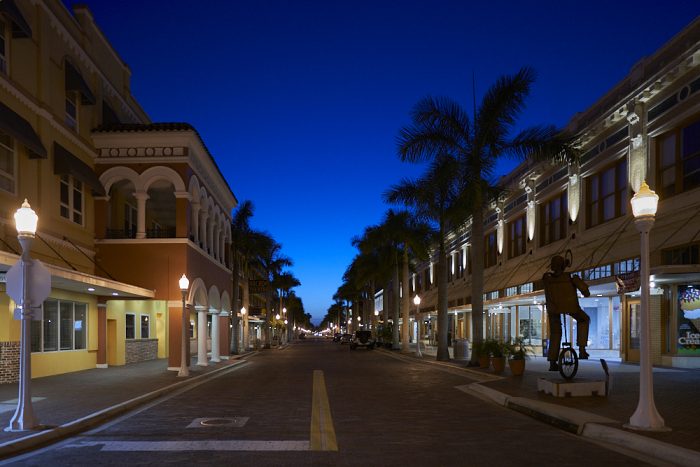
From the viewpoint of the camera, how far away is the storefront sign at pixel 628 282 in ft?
75.8

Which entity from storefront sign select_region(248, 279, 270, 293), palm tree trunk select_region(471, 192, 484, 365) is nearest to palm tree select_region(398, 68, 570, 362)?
palm tree trunk select_region(471, 192, 484, 365)

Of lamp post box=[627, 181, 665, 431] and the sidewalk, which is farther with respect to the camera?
lamp post box=[627, 181, 665, 431]

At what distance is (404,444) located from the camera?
414 inches

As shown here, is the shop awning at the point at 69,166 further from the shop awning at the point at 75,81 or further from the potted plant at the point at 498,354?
the potted plant at the point at 498,354

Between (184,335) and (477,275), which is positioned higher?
(477,275)

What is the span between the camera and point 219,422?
1291cm

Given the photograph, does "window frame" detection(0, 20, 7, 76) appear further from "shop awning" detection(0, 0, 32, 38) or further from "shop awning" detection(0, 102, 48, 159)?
"shop awning" detection(0, 102, 48, 159)

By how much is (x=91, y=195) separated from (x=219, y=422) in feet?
62.1

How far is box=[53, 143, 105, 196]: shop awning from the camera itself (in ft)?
81.4

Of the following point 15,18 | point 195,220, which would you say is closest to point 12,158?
point 15,18

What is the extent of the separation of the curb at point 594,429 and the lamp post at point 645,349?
463 mm

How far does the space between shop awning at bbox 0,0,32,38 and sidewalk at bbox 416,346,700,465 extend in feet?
57.0

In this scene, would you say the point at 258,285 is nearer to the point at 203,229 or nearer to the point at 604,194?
the point at 203,229

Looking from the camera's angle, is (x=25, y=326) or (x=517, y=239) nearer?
(x=25, y=326)
